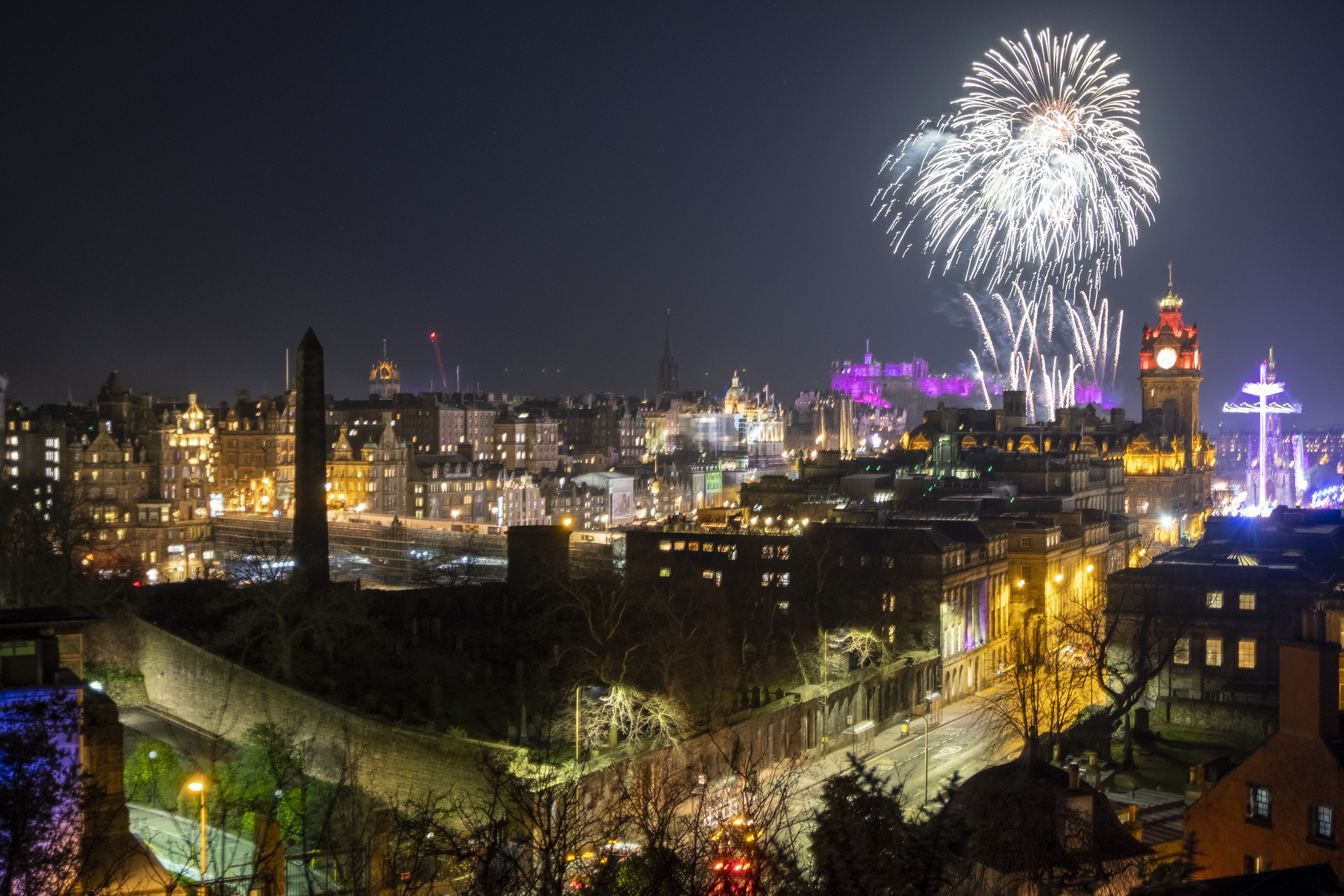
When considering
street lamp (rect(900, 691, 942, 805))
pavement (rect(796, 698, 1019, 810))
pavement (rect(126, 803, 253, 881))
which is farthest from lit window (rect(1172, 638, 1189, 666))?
pavement (rect(126, 803, 253, 881))

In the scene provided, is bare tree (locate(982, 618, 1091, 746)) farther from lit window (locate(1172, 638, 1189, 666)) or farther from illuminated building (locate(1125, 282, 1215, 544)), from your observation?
illuminated building (locate(1125, 282, 1215, 544))

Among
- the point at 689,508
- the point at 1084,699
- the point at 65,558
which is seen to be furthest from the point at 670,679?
the point at 689,508

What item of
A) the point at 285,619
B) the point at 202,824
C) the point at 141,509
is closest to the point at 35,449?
the point at 141,509

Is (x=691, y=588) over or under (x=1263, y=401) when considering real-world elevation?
under

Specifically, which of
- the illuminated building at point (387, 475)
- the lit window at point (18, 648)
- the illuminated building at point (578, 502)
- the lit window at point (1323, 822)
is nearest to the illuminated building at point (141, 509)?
the illuminated building at point (387, 475)

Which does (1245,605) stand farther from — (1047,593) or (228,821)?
(228,821)

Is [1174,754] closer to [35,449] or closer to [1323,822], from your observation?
[1323,822]

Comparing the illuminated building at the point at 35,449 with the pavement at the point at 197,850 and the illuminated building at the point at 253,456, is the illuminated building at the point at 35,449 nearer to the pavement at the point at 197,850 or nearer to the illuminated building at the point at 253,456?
the illuminated building at the point at 253,456
